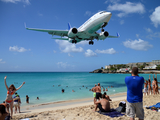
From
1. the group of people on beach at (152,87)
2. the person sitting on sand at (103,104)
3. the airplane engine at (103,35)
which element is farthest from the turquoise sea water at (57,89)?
the person sitting on sand at (103,104)

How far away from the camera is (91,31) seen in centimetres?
1955

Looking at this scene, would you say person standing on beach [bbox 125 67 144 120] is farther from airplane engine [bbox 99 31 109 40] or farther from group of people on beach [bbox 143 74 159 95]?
airplane engine [bbox 99 31 109 40]

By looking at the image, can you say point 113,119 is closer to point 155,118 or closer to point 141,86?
point 155,118

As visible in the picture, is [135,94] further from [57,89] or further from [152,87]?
A: [57,89]

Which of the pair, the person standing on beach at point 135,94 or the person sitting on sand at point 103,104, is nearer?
the person standing on beach at point 135,94

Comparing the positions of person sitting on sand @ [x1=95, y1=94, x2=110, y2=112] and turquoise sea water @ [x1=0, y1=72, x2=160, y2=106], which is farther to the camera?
turquoise sea water @ [x1=0, y1=72, x2=160, y2=106]

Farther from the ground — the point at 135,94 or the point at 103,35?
the point at 103,35

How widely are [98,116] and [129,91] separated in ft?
9.93

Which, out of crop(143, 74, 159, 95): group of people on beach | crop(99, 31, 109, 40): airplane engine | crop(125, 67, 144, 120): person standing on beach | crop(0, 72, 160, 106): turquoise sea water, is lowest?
crop(0, 72, 160, 106): turquoise sea water

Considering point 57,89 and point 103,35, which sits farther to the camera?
point 57,89

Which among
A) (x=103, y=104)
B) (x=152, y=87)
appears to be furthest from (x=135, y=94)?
(x=152, y=87)

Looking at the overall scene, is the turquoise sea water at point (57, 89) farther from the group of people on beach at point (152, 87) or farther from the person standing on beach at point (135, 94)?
the person standing on beach at point (135, 94)

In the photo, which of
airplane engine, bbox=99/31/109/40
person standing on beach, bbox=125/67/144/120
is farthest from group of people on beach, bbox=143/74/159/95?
airplane engine, bbox=99/31/109/40

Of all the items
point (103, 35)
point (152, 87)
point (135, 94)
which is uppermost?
point (103, 35)
